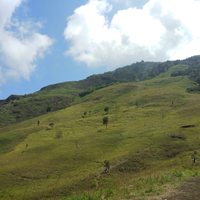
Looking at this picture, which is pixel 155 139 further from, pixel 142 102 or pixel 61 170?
pixel 142 102

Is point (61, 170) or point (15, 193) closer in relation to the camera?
point (15, 193)

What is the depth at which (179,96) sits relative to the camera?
140 meters

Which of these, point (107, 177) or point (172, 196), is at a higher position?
point (172, 196)

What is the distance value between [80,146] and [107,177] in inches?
1169

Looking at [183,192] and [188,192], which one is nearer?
[188,192]

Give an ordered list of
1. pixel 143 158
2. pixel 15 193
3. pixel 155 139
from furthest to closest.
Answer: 1. pixel 155 139
2. pixel 143 158
3. pixel 15 193

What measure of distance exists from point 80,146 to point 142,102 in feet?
314

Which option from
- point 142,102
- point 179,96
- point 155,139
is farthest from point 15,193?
point 179,96

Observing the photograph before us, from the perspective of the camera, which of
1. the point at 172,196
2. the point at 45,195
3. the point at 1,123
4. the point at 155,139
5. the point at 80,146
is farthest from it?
the point at 1,123

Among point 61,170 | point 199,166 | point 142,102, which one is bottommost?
point 61,170

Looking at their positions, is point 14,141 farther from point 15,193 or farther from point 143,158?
point 143,158

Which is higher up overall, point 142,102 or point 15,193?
point 142,102

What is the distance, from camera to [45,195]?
27.7 meters

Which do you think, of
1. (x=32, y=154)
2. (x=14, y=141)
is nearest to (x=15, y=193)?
(x=32, y=154)
